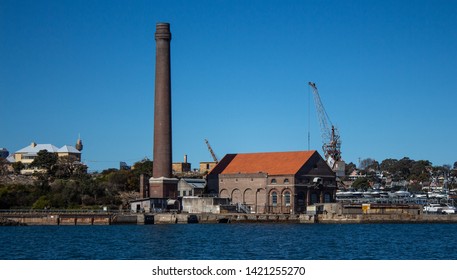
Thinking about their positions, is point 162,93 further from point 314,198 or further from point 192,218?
point 314,198

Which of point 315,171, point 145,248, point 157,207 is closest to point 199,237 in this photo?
point 145,248

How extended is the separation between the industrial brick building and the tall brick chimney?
13247 millimetres

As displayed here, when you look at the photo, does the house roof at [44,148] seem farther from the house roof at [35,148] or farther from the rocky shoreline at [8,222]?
the rocky shoreline at [8,222]

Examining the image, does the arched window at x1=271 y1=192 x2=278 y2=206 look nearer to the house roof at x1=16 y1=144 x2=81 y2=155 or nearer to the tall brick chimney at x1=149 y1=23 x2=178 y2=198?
the tall brick chimney at x1=149 y1=23 x2=178 y2=198

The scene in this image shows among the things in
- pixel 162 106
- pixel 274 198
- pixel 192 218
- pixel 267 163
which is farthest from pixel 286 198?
pixel 162 106

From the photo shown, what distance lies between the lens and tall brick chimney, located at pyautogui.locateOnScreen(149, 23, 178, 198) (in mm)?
109125

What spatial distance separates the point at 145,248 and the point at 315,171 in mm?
63645

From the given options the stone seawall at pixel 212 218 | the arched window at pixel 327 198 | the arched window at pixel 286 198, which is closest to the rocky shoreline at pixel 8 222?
the stone seawall at pixel 212 218

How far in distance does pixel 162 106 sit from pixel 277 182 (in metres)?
20.0

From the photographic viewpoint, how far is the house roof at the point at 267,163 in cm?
11875

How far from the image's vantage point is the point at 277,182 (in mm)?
117875

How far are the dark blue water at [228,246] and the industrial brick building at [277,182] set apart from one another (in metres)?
38.0

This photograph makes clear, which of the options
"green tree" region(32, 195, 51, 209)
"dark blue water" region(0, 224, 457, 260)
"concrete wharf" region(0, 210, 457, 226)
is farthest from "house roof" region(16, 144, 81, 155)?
"dark blue water" region(0, 224, 457, 260)
